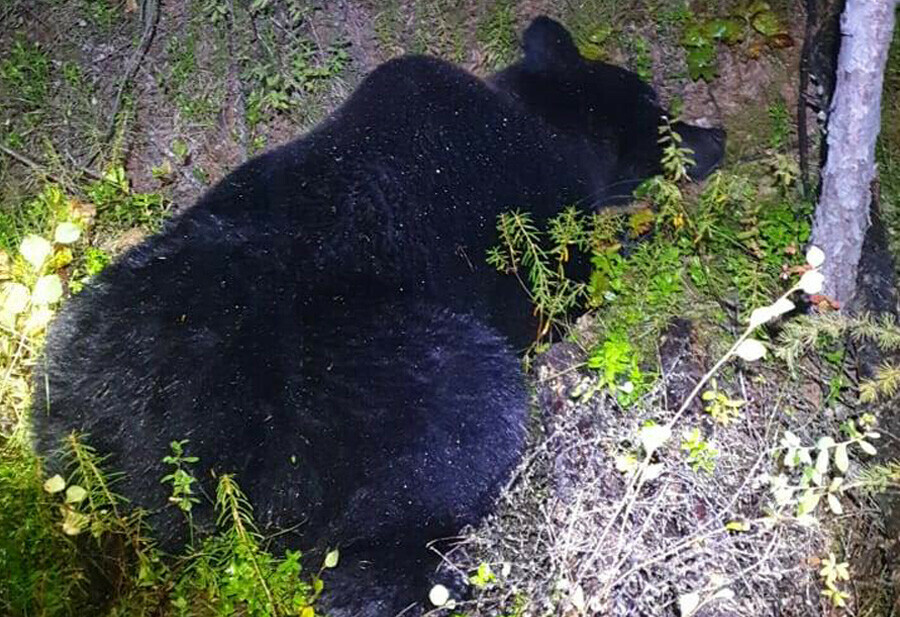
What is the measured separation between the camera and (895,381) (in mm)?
2740

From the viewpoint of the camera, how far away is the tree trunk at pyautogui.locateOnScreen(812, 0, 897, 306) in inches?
104

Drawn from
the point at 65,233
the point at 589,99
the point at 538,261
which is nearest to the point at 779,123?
the point at 589,99

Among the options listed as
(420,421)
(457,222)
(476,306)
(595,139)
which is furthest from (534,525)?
(595,139)

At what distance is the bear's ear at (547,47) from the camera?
12.6 ft

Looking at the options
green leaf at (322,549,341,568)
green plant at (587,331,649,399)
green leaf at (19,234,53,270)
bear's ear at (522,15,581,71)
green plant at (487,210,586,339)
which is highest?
bear's ear at (522,15,581,71)

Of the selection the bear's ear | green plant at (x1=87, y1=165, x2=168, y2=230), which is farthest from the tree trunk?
green plant at (x1=87, y1=165, x2=168, y2=230)

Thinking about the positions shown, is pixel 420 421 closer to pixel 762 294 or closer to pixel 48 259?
pixel 762 294

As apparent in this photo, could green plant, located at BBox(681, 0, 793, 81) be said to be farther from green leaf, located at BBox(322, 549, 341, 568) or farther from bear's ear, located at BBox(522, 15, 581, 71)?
green leaf, located at BBox(322, 549, 341, 568)

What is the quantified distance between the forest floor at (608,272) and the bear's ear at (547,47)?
3.2 inches

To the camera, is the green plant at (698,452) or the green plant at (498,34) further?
the green plant at (498,34)

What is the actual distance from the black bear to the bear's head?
0.76 feet

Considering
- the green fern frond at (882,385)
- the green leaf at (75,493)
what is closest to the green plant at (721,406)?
the green fern frond at (882,385)

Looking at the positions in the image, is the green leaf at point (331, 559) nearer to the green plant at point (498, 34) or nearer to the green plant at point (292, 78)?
the green plant at point (292, 78)

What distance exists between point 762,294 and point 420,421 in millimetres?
1553
